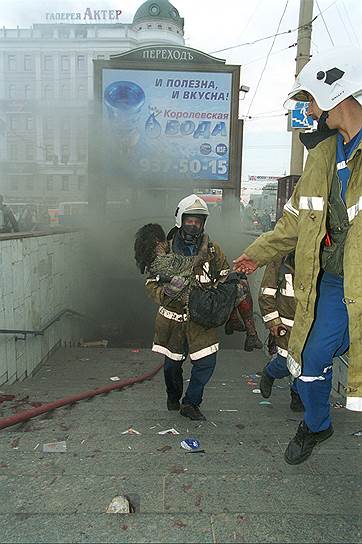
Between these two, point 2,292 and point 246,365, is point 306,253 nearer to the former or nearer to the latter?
point 2,292

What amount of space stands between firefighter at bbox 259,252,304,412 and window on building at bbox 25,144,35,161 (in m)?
17.3

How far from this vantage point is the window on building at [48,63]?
635 inches

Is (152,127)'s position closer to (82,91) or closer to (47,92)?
(82,91)

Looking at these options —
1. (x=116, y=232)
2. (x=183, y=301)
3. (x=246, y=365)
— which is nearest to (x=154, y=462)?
(x=183, y=301)

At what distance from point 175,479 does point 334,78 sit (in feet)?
6.49

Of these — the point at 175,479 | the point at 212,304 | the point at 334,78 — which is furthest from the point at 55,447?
the point at 334,78

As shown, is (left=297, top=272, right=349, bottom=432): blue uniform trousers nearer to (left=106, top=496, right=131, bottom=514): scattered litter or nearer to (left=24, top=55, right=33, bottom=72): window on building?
(left=106, top=496, right=131, bottom=514): scattered litter

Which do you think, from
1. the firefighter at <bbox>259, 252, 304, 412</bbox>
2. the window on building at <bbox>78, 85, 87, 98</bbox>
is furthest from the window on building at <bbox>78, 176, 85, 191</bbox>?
the firefighter at <bbox>259, 252, 304, 412</bbox>

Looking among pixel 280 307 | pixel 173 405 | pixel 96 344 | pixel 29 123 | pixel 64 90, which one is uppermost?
pixel 64 90

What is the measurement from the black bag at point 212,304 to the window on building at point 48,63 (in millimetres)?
15379

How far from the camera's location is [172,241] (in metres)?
3.56

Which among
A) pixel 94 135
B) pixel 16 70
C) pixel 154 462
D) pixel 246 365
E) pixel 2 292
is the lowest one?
pixel 246 365

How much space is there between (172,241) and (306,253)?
161cm

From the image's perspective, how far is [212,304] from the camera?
10.6 feet
